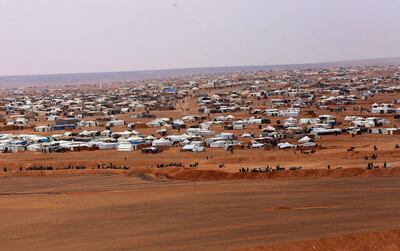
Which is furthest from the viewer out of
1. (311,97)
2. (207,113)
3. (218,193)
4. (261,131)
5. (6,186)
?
(311,97)

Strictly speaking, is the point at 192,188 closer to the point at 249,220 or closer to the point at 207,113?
the point at 249,220

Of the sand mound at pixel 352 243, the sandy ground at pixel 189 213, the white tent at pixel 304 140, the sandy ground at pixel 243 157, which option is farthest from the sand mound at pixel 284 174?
the white tent at pixel 304 140

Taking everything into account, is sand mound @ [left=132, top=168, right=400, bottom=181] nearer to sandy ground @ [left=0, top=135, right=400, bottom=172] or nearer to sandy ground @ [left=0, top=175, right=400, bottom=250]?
sandy ground @ [left=0, top=175, right=400, bottom=250]

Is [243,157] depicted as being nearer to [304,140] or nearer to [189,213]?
[304,140]

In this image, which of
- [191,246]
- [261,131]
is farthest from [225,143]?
[191,246]

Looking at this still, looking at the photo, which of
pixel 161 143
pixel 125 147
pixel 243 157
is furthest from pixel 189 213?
pixel 161 143

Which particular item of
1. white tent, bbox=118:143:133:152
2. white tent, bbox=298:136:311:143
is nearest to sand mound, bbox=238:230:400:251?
white tent, bbox=298:136:311:143

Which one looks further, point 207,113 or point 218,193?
point 207,113
